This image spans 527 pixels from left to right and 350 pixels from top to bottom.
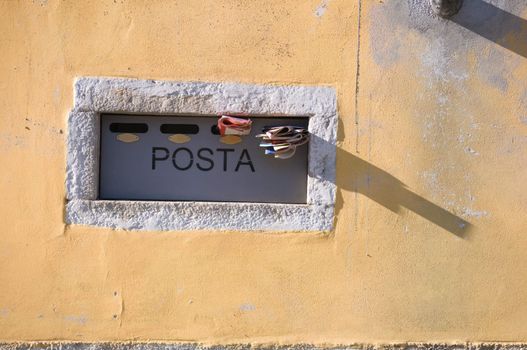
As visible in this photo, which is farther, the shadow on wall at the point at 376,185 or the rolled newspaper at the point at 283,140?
the shadow on wall at the point at 376,185

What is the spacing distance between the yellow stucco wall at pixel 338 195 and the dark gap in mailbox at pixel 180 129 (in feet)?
0.99

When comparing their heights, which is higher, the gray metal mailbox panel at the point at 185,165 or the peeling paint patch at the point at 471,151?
the peeling paint patch at the point at 471,151

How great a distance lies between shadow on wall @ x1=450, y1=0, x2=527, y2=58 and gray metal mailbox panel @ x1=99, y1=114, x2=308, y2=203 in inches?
47.7

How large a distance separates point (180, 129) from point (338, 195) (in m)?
1.08

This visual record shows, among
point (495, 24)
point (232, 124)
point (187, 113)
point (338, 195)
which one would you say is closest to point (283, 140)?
point (232, 124)

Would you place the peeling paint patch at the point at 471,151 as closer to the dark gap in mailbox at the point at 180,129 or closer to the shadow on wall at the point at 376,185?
the shadow on wall at the point at 376,185

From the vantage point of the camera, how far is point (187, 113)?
4.34 meters

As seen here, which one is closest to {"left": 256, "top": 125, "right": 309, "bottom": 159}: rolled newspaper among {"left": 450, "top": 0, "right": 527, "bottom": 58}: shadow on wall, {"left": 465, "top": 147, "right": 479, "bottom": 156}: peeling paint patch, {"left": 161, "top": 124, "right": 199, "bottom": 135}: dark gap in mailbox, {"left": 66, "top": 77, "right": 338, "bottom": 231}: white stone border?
{"left": 66, "top": 77, "right": 338, "bottom": 231}: white stone border

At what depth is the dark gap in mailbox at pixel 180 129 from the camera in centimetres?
441

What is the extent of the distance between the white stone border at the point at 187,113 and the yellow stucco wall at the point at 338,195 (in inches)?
2.6

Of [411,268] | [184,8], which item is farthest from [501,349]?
[184,8]

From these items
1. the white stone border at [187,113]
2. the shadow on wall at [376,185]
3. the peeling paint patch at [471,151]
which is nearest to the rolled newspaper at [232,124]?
the white stone border at [187,113]

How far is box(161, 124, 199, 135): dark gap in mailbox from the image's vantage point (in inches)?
174

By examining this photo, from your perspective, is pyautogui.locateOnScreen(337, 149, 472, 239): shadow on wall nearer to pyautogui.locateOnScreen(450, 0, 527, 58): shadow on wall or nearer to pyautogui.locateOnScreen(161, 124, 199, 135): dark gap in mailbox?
pyautogui.locateOnScreen(161, 124, 199, 135): dark gap in mailbox
